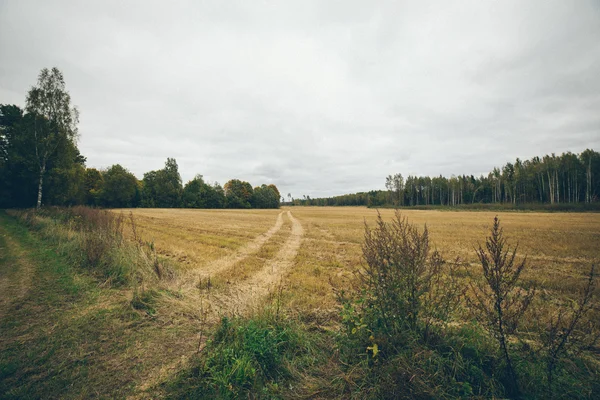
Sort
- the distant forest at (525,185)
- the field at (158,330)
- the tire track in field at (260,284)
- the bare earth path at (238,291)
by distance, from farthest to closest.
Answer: the distant forest at (525,185)
the tire track in field at (260,284)
the bare earth path at (238,291)
the field at (158,330)

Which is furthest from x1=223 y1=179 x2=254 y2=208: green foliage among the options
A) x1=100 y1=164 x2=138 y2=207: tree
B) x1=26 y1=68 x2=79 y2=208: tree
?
x1=26 y1=68 x2=79 y2=208: tree

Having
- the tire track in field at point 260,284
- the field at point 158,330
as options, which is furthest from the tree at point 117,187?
the tire track in field at point 260,284

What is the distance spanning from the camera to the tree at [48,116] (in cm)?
2455

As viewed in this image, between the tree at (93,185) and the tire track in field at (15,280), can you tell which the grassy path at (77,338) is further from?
the tree at (93,185)

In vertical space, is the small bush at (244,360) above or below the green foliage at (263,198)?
below

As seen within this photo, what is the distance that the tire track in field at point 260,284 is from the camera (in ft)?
18.0

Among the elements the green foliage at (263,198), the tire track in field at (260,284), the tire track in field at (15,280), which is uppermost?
the green foliage at (263,198)

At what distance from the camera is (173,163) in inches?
3420

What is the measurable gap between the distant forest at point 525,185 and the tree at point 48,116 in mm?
57390

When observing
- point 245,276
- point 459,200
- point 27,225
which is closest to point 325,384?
point 245,276

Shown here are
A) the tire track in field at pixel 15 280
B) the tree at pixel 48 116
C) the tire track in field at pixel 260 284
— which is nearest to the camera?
the tire track in field at pixel 260 284

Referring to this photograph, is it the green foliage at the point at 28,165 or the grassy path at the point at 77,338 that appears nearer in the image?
the grassy path at the point at 77,338

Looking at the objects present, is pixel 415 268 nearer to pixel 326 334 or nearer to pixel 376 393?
pixel 376 393

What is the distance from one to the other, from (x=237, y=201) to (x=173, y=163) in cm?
2962
